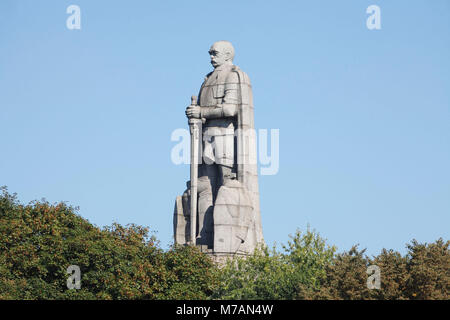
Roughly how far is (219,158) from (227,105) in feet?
6.55

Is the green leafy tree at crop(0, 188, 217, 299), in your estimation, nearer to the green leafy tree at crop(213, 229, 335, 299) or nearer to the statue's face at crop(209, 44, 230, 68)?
the green leafy tree at crop(213, 229, 335, 299)

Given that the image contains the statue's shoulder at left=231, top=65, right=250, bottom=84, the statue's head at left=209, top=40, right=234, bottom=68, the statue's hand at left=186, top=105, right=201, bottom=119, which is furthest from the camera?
the statue's head at left=209, top=40, right=234, bottom=68

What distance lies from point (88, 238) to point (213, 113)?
6.58 meters

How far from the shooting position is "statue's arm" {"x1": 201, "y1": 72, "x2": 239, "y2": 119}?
45781mm

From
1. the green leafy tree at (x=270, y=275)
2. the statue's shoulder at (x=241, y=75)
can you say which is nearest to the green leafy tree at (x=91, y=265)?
the green leafy tree at (x=270, y=275)

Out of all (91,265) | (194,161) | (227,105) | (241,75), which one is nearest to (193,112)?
(227,105)

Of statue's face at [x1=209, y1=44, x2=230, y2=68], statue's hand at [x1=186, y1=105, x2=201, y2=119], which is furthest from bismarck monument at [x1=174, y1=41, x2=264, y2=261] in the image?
statue's face at [x1=209, y1=44, x2=230, y2=68]

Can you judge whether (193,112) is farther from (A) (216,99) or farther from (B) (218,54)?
(B) (218,54)

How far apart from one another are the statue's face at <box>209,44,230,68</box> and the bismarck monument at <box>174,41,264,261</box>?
0.51m

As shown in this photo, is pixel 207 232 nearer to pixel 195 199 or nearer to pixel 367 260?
pixel 195 199

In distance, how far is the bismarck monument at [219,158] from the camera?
45.3 meters

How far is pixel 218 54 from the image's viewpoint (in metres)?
47.0

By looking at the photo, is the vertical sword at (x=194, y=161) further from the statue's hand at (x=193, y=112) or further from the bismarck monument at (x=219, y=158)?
the statue's hand at (x=193, y=112)
